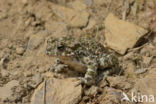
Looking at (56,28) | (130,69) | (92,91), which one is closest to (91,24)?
(56,28)

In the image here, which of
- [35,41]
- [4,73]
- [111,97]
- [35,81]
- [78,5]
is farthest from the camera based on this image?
[78,5]

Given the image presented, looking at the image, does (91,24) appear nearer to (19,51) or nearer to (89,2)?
(89,2)

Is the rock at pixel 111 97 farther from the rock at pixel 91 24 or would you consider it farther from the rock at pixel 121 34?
the rock at pixel 91 24

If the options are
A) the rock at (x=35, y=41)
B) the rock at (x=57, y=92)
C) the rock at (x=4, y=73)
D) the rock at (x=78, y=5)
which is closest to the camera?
the rock at (x=57, y=92)

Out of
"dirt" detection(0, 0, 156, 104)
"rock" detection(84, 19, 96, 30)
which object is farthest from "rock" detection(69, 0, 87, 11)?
"rock" detection(84, 19, 96, 30)

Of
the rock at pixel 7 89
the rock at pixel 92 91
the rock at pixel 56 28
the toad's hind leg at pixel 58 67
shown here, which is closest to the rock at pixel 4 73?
the rock at pixel 7 89

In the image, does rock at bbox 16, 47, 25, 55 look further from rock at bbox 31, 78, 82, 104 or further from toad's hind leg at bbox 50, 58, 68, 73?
rock at bbox 31, 78, 82, 104
